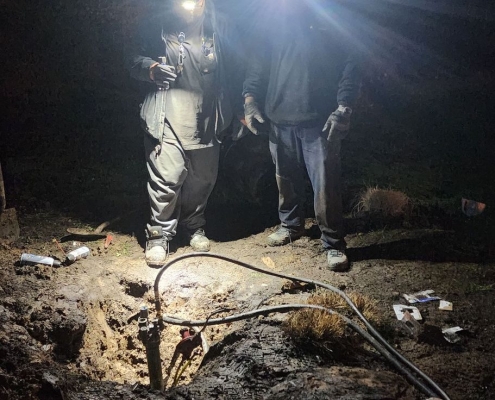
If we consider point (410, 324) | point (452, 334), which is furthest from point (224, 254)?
point (452, 334)

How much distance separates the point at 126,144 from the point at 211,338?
16.5 ft

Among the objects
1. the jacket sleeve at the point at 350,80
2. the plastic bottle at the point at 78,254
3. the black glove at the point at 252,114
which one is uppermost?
the jacket sleeve at the point at 350,80

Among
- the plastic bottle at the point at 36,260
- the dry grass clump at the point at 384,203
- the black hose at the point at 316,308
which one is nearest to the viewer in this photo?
the black hose at the point at 316,308

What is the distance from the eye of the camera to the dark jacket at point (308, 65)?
3.67m

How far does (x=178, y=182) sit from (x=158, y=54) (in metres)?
1.25

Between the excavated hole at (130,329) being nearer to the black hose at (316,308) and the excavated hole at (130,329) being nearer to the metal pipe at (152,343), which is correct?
the black hose at (316,308)

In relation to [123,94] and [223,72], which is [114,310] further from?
[123,94]

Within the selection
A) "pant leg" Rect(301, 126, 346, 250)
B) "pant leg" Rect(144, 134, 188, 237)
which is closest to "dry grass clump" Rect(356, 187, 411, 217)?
"pant leg" Rect(301, 126, 346, 250)

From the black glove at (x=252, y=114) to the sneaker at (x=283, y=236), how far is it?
121 centimetres

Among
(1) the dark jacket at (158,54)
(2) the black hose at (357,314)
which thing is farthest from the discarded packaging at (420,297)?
(1) the dark jacket at (158,54)

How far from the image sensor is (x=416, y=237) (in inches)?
183

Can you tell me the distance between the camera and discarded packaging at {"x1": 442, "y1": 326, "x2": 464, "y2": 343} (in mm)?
2970

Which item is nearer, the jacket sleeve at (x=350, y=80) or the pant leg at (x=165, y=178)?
the jacket sleeve at (x=350, y=80)

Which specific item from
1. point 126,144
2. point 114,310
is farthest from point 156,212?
point 126,144
